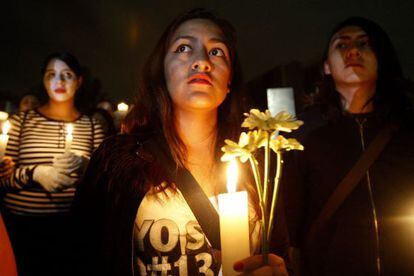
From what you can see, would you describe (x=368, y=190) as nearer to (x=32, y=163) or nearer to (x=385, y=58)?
(x=385, y=58)

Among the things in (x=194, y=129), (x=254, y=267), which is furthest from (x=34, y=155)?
(x=254, y=267)

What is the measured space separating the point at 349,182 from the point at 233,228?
65.6 inches

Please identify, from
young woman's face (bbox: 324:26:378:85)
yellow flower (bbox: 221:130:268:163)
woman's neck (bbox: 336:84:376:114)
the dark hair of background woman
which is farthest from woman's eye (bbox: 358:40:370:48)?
yellow flower (bbox: 221:130:268:163)

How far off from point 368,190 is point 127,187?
5.83 ft

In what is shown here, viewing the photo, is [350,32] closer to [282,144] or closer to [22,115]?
[282,144]

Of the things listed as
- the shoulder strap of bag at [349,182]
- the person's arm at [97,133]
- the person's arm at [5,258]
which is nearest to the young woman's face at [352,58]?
the shoulder strap of bag at [349,182]

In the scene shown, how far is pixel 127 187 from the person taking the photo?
1.70m

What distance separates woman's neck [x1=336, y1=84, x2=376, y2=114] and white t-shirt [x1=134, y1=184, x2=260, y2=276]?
1.71 m

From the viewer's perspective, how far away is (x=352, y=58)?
8.71 ft

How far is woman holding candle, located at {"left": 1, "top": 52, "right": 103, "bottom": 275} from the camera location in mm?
2777

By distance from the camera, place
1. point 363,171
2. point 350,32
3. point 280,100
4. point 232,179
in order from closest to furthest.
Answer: point 232,179 → point 363,171 → point 350,32 → point 280,100

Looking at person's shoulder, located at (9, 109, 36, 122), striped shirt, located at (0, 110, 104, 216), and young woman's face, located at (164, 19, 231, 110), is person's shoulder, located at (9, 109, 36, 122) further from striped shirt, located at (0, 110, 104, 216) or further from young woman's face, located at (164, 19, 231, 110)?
young woman's face, located at (164, 19, 231, 110)

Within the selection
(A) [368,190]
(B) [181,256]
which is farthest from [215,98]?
(A) [368,190]

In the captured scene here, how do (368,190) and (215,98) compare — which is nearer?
(215,98)
